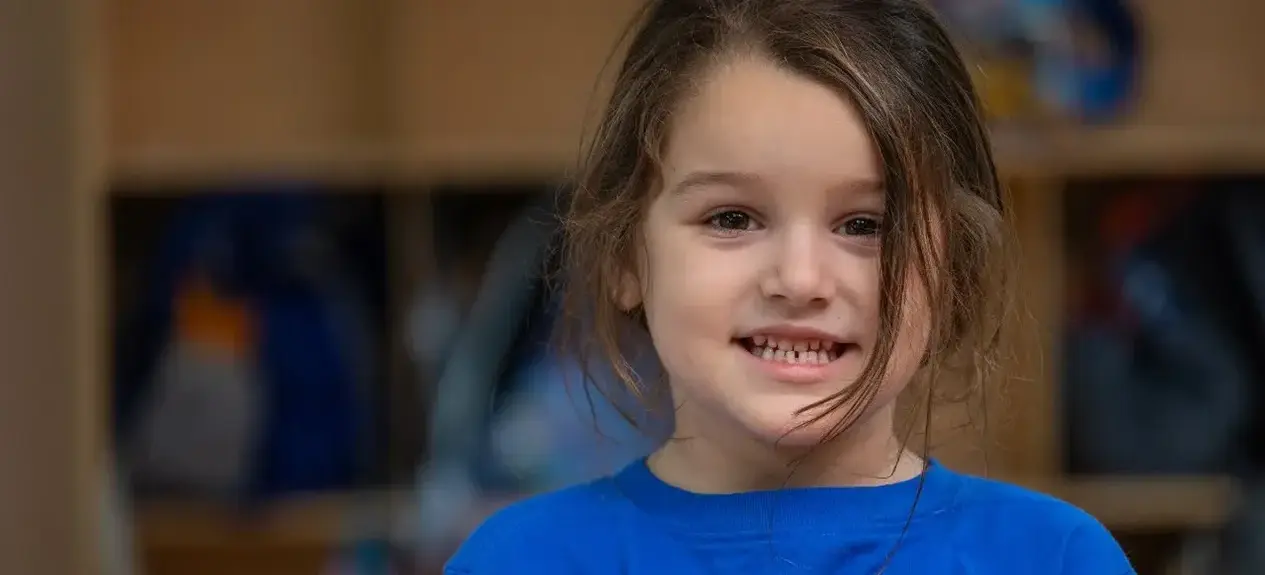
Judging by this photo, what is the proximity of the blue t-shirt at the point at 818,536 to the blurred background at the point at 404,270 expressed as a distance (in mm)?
978

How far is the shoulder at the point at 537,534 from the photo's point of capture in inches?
33.4

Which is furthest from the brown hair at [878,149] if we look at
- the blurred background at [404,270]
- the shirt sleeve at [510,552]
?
the blurred background at [404,270]

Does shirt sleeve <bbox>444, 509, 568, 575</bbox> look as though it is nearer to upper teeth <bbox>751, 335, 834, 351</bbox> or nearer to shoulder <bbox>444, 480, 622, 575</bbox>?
shoulder <bbox>444, 480, 622, 575</bbox>

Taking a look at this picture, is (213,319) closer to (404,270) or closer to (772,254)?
(404,270)

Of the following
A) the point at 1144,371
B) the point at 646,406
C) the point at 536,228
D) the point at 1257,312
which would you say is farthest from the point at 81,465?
the point at 1257,312

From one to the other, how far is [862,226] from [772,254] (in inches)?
2.3

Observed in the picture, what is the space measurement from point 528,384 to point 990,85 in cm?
79

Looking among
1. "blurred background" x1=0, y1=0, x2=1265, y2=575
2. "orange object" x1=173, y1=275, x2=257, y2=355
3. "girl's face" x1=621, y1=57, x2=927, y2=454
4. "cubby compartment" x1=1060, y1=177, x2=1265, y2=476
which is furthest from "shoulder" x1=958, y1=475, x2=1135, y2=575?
"orange object" x1=173, y1=275, x2=257, y2=355

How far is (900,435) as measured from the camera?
89 centimetres

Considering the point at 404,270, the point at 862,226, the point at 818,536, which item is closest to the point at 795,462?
the point at 818,536

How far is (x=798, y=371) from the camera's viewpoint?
0.77m

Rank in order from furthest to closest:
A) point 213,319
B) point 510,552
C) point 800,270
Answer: point 213,319 → point 510,552 → point 800,270

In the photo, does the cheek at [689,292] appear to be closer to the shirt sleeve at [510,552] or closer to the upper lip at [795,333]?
the upper lip at [795,333]

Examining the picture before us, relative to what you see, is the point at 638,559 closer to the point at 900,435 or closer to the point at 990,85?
the point at 900,435
